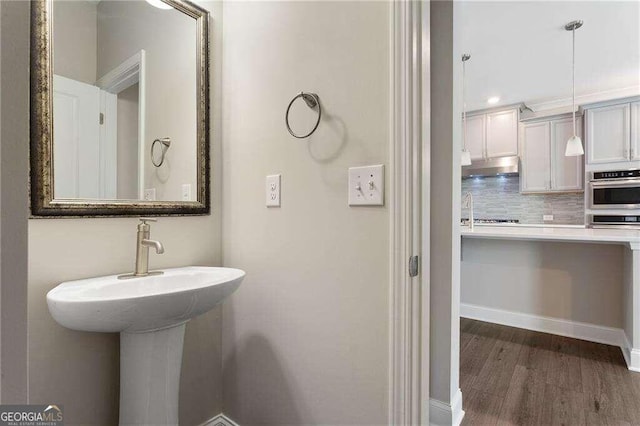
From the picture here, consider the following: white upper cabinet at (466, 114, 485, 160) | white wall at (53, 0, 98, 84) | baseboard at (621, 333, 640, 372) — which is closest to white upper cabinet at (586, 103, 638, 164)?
white upper cabinet at (466, 114, 485, 160)

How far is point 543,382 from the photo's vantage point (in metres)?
1.99

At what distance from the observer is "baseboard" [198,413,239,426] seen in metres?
1.42

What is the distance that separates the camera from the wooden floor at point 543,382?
1672 millimetres

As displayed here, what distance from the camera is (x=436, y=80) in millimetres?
1560

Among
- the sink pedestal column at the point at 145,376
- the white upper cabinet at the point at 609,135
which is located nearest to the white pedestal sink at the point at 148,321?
the sink pedestal column at the point at 145,376

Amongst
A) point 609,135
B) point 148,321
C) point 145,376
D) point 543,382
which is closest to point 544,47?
point 609,135

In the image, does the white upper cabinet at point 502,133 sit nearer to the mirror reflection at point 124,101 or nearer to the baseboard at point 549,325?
the baseboard at point 549,325

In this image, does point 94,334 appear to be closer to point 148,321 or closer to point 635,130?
point 148,321

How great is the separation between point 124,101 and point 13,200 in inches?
43.8

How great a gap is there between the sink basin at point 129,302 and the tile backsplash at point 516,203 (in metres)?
4.73

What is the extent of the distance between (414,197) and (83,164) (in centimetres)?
112

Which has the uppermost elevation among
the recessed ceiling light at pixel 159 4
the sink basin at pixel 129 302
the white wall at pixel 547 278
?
the recessed ceiling light at pixel 159 4

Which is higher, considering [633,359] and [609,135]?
[609,135]

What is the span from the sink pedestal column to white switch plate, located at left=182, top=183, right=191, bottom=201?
55cm
